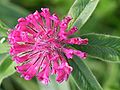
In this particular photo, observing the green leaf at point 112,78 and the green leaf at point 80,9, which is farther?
the green leaf at point 112,78

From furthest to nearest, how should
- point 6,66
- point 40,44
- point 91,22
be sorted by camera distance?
point 91,22 < point 6,66 < point 40,44

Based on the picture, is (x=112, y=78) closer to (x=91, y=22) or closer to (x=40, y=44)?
(x=91, y=22)

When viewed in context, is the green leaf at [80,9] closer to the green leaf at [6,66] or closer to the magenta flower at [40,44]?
the magenta flower at [40,44]

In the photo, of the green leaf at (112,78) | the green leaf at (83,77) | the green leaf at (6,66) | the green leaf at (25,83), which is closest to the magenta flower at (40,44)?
the green leaf at (83,77)

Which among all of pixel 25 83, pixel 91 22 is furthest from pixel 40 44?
pixel 91 22

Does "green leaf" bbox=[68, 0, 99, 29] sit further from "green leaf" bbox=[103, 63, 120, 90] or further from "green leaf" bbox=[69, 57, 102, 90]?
"green leaf" bbox=[103, 63, 120, 90]
